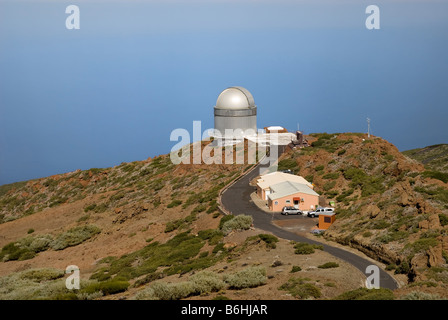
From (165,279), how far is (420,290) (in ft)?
51.5

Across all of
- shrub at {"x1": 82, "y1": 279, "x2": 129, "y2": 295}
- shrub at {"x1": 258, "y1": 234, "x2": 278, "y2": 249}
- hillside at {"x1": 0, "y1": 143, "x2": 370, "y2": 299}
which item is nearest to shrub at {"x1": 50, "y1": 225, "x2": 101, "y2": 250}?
hillside at {"x1": 0, "y1": 143, "x2": 370, "y2": 299}

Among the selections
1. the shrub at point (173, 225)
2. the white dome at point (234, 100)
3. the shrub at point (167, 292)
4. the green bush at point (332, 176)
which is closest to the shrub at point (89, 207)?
the shrub at point (173, 225)

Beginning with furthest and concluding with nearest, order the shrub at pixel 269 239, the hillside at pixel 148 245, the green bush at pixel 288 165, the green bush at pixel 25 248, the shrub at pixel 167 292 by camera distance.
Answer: the green bush at pixel 288 165, the green bush at pixel 25 248, the shrub at pixel 269 239, the hillside at pixel 148 245, the shrub at pixel 167 292

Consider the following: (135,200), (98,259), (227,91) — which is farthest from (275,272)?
(227,91)

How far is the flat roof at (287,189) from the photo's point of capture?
48875mm

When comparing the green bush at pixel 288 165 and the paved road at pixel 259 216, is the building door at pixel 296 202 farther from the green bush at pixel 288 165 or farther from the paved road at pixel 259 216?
the green bush at pixel 288 165

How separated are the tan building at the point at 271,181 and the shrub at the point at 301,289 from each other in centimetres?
2481

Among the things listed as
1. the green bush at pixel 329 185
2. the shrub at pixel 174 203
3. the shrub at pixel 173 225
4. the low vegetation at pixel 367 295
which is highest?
the low vegetation at pixel 367 295

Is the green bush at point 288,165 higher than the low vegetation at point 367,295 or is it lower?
lower

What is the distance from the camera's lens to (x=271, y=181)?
53.7 meters

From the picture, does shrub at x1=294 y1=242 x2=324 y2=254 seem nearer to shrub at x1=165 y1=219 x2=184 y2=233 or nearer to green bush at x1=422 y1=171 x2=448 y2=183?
green bush at x1=422 y1=171 x2=448 y2=183

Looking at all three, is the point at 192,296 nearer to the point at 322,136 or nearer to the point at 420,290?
the point at 420,290

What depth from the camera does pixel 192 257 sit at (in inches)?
1574

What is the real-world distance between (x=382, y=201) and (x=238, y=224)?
36.7ft
